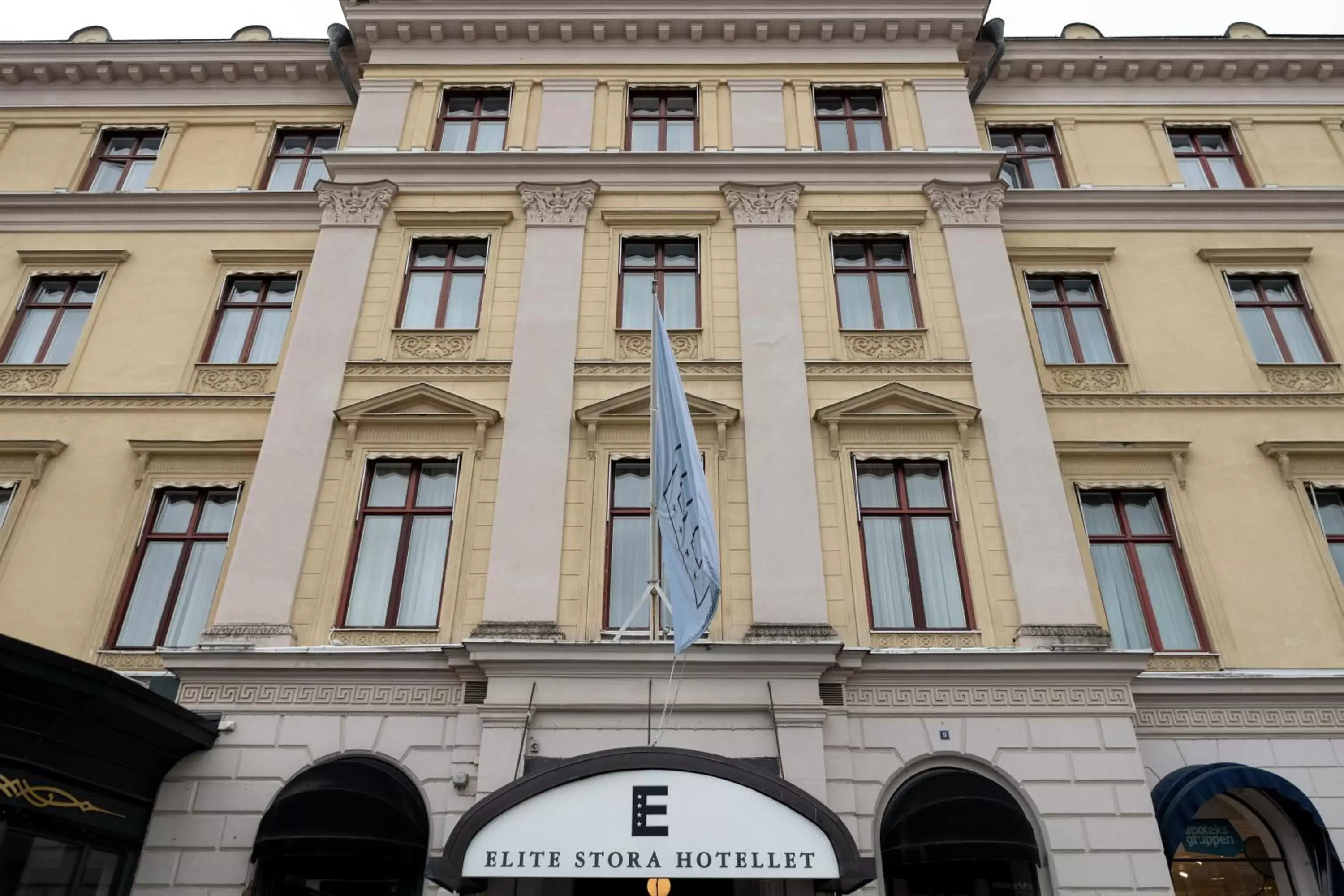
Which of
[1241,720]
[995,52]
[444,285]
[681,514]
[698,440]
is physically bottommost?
[1241,720]

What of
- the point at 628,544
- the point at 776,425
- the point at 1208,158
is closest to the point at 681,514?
the point at 628,544

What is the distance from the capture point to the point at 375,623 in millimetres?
11836

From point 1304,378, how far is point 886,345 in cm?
640

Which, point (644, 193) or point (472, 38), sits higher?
point (472, 38)

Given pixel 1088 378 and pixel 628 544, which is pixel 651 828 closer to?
pixel 628 544

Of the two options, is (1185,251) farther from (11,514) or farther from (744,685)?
(11,514)

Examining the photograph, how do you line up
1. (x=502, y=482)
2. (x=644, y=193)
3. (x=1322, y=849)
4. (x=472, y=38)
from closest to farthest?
1. (x=1322, y=849)
2. (x=502, y=482)
3. (x=644, y=193)
4. (x=472, y=38)

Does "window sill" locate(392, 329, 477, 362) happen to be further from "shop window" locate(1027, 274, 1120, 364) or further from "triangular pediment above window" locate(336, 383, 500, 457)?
"shop window" locate(1027, 274, 1120, 364)

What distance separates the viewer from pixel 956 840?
31.5 ft

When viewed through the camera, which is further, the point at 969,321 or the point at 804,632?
the point at 969,321

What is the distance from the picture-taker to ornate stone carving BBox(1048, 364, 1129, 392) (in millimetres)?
14039

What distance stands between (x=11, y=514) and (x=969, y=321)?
1385 centimetres

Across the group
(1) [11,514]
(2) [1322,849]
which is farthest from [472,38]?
(2) [1322,849]

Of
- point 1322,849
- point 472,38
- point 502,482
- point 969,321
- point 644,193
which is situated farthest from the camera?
point 472,38
